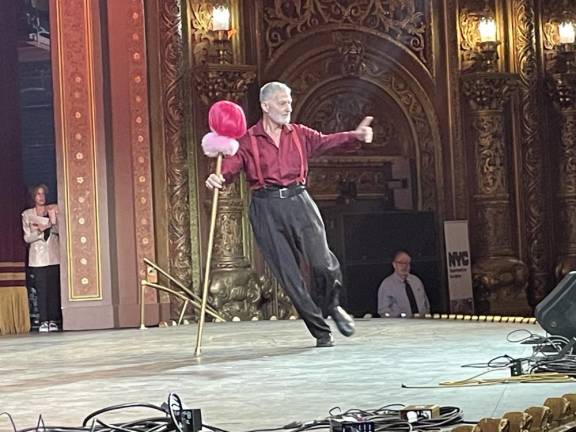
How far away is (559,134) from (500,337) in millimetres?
4918

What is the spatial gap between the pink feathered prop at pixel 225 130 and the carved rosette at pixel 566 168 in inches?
208

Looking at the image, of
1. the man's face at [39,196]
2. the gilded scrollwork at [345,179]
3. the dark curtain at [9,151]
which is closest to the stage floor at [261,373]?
the dark curtain at [9,151]

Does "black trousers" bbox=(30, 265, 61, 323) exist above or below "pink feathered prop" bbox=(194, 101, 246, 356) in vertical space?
below

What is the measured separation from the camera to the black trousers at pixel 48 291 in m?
9.33

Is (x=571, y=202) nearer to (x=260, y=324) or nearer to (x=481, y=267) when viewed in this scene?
(x=481, y=267)

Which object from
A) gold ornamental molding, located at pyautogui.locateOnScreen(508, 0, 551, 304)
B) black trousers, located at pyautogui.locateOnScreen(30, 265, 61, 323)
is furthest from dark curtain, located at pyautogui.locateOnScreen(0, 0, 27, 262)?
gold ornamental molding, located at pyautogui.locateOnScreen(508, 0, 551, 304)

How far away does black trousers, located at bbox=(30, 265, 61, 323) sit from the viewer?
9.33m

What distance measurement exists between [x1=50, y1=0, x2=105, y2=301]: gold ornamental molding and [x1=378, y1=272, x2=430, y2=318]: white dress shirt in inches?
87.7

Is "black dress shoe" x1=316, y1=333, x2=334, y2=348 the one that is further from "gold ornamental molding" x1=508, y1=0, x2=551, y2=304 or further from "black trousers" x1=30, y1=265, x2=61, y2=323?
"gold ornamental molding" x1=508, y1=0, x2=551, y2=304

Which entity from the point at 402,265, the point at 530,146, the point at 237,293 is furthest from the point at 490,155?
the point at 237,293

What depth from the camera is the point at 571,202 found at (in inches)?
409

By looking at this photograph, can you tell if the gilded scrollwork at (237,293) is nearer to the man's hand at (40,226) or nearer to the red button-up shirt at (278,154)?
the man's hand at (40,226)

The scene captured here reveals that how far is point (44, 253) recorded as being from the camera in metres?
9.30

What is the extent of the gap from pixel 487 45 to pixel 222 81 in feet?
8.14
